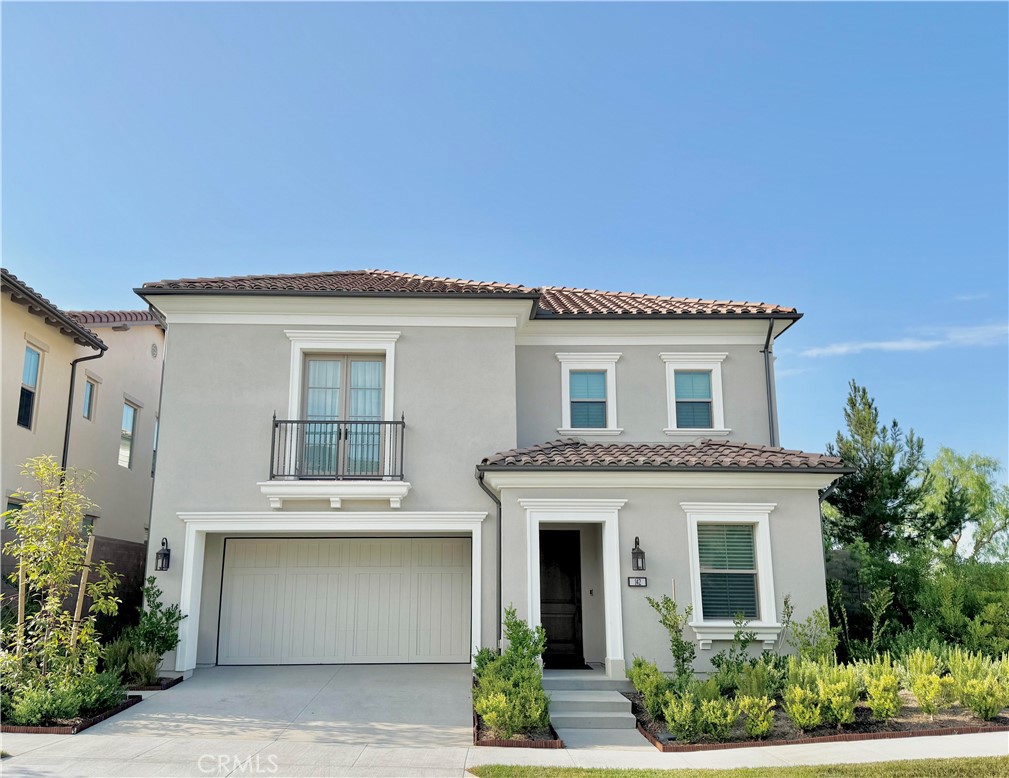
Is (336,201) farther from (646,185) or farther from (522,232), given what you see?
(646,185)

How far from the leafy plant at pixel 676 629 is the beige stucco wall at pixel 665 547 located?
0.14 metres

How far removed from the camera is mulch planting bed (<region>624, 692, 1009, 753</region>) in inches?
336

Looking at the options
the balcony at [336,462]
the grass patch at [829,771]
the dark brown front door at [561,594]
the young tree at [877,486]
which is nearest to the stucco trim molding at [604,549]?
the dark brown front door at [561,594]

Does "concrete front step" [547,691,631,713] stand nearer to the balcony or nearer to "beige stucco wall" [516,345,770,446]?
the balcony

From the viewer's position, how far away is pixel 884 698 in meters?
8.87

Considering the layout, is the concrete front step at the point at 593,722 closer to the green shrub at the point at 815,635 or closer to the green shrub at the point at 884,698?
the green shrub at the point at 815,635

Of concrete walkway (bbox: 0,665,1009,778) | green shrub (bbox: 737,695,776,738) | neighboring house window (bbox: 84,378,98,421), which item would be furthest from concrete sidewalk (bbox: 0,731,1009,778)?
neighboring house window (bbox: 84,378,98,421)

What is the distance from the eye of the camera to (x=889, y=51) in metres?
12.6

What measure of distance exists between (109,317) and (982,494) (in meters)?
29.0

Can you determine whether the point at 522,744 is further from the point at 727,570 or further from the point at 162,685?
the point at 162,685

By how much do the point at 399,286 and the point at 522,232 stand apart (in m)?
4.07

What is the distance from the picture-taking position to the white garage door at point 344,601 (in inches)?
530

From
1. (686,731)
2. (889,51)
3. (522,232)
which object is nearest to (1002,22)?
(889,51)

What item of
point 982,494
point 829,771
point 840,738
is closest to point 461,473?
point 840,738
